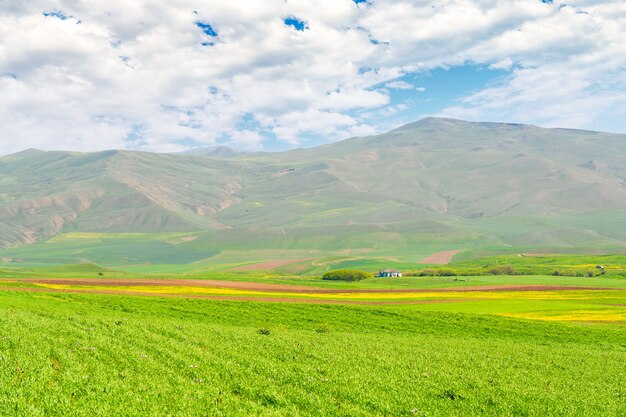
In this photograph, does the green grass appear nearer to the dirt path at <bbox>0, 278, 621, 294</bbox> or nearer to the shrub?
the dirt path at <bbox>0, 278, 621, 294</bbox>

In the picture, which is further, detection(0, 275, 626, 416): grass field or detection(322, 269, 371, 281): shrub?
detection(322, 269, 371, 281): shrub

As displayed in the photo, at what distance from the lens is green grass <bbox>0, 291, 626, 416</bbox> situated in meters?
22.3

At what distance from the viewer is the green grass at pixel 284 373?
73.3ft

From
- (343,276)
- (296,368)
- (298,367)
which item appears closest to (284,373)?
(296,368)

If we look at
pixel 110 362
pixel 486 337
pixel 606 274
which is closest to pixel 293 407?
pixel 110 362

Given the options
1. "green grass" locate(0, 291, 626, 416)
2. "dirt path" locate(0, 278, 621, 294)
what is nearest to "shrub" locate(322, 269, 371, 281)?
"dirt path" locate(0, 278, 621, 294)

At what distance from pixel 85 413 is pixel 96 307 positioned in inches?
1687

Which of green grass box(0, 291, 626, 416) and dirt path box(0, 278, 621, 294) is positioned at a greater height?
green grass box(0, 291, 626, 416)

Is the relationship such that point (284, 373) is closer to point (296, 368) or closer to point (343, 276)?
point (296, 368)

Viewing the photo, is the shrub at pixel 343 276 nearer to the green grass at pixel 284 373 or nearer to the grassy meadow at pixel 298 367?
the grassy meadow at pixel 298 367

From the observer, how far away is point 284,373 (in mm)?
29141

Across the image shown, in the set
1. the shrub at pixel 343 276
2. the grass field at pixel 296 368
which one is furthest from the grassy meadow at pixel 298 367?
the shrub at pixel 343 276

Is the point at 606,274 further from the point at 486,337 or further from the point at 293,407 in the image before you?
the point at 293,407

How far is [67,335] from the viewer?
1307 inches
